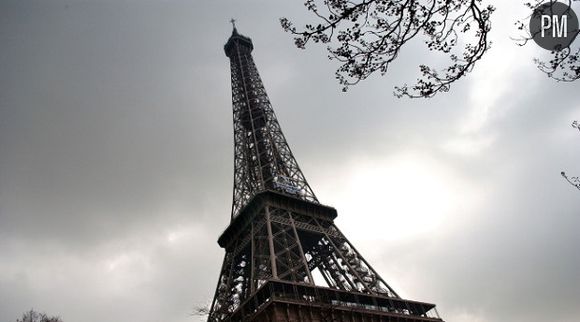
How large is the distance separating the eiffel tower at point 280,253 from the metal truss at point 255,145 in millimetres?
151

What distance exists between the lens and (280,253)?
123ft

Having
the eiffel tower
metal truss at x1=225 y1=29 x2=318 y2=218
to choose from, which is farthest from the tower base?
metal truss at x1=225 y1=29 x2=318 y2=218

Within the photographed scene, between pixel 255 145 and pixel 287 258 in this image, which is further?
pixel 255 145

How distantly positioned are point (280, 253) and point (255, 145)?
24.0 m

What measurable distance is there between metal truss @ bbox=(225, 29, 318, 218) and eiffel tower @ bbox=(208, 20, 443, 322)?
0.15 meters

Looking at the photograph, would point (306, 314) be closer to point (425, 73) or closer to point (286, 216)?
point (286, 216)

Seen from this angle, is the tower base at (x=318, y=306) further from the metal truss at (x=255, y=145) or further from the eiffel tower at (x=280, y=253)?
the metal truss at (x=255, y=145)

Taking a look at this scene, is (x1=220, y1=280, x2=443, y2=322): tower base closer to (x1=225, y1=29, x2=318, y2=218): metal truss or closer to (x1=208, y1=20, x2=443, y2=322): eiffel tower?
(x1=208, y1=20, x2=443, y2=322): eiffel tower

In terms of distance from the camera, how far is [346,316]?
30.8 m

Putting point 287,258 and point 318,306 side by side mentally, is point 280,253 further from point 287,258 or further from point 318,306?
point 318,306

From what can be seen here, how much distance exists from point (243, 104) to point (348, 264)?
35265 millimetres

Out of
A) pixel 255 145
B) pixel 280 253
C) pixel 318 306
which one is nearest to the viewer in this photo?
pixel 318 306

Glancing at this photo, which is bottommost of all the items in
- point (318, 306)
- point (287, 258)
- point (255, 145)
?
point (318, 306)

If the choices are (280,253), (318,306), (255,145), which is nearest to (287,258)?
(280,253)
